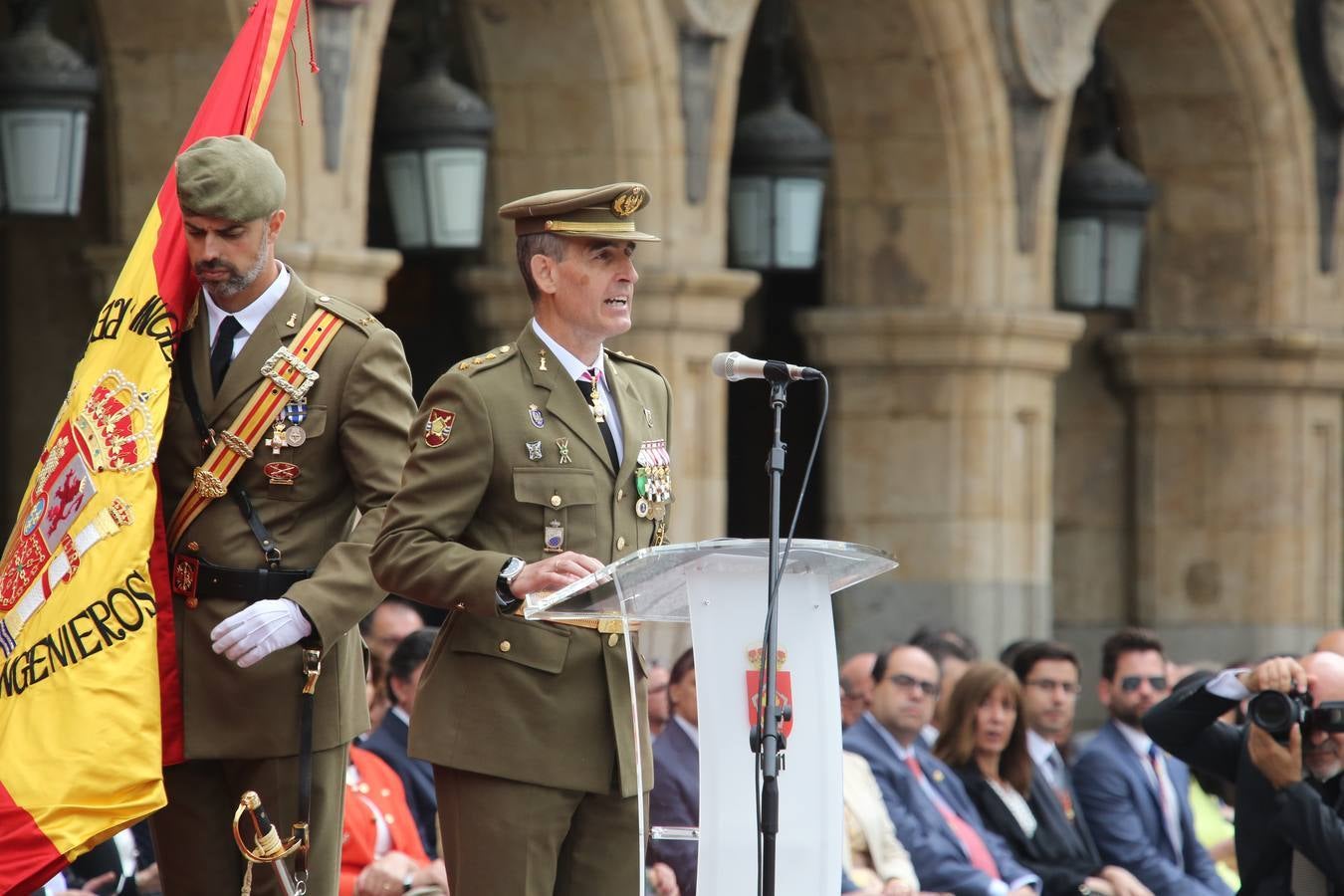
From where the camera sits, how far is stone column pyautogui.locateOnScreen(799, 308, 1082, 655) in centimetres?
1179

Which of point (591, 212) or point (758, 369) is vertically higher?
point (591, 212)

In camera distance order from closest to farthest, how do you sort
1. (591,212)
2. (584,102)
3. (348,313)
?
(591,212)
(348,313)
(584,102)

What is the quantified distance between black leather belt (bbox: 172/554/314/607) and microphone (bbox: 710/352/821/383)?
0.84 meters

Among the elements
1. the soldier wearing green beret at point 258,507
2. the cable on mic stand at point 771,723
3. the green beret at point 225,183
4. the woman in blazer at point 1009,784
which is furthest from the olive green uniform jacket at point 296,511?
the woman in blazer at point 1009,784

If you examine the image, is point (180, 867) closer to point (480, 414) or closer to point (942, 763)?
point (480, 414)

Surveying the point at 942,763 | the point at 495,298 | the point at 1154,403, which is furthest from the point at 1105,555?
the point at 942,763

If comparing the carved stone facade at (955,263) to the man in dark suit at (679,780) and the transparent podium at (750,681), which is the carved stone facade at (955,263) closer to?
the man in dark suit at (679,780)

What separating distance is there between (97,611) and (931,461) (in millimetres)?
7672

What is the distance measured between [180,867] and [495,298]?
228 inches

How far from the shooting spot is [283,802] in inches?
180

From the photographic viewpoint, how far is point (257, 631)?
4.38 m

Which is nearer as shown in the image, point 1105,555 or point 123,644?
point 123,644

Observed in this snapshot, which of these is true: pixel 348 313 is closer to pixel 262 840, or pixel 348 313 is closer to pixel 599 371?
pixel 599 371

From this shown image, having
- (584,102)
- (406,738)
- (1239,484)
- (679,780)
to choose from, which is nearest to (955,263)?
(584,102)
